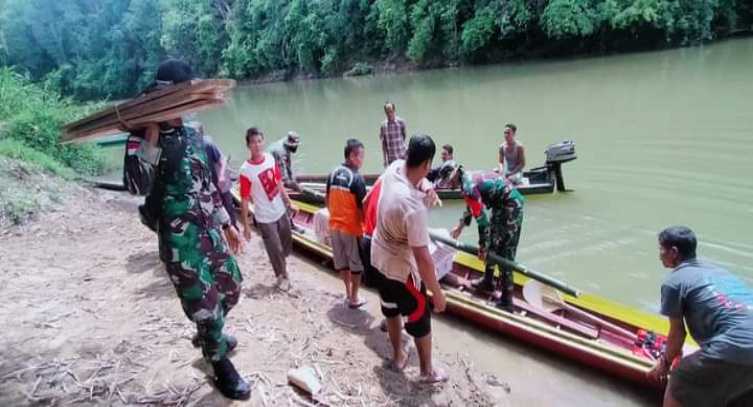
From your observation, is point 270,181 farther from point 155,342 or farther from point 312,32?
point 312,32

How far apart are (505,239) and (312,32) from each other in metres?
35.0

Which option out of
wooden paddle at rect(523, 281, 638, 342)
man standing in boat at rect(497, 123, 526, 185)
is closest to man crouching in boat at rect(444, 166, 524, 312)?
wooden paddle at rect(523, 281, 638, 342)

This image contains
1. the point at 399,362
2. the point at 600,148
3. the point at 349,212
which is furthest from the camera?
the point at 600,148

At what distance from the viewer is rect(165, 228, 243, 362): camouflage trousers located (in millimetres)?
2402

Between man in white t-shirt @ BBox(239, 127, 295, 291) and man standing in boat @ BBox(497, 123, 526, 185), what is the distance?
415 cm

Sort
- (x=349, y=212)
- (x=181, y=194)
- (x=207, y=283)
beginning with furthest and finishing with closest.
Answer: (x=349, y=212) → (x=207, y=283) → (x=181, y=194)

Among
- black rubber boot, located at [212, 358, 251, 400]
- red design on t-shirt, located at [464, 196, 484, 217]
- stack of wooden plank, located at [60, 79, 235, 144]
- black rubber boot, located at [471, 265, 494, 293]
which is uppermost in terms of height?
stack of wooden plank, located at [60, 79, 235, 144]

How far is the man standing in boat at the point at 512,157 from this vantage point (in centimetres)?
748

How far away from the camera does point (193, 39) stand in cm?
4731

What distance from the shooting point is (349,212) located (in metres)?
4.31

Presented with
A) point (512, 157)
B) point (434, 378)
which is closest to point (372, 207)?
point (434, 378)

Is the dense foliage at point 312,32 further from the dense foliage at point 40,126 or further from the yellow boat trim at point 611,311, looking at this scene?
the yellow boat trim at point 611,311

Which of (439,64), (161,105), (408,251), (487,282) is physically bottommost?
(487,282)

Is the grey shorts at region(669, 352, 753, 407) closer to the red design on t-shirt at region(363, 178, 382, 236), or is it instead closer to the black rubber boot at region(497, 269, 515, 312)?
the black rubber boot at region(497, 269, 515, 312)
